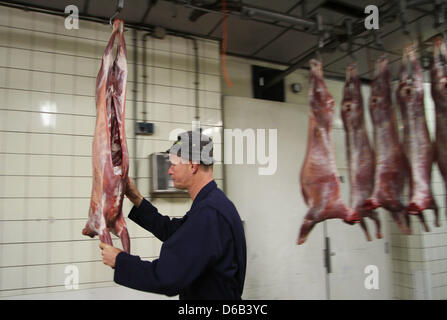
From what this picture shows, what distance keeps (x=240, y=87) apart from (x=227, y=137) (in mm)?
635

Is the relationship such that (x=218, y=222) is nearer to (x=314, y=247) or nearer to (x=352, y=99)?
(x=352, y=99)

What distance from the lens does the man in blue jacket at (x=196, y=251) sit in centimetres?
134

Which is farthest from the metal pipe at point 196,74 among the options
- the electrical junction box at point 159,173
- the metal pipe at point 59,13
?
the electrical junction box at point 159,173

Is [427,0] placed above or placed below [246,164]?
above

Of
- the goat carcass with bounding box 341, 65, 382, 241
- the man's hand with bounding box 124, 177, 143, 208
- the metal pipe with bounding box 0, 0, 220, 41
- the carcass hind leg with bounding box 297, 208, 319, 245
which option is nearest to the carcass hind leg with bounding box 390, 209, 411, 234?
the goat carcass with bounding box 341, 65, 382, 241

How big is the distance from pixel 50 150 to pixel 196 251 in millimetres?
1832

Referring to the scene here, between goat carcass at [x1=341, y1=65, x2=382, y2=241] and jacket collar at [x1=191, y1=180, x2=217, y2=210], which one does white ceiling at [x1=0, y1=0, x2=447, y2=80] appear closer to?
goat carcass at [x1=341, y1=65, x2=382, y2=241]

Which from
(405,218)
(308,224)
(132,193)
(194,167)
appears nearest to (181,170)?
(194,167)

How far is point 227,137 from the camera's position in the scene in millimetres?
3396

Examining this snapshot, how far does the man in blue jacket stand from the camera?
4.40ft

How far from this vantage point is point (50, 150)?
2.63 meters

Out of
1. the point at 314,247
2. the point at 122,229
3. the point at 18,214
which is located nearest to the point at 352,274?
the point at 314,247

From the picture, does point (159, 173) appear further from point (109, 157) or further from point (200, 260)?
point (200, 260)

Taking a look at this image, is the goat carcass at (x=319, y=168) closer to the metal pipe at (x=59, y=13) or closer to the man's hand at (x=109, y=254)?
the man's hand at (x=109, y=254)
